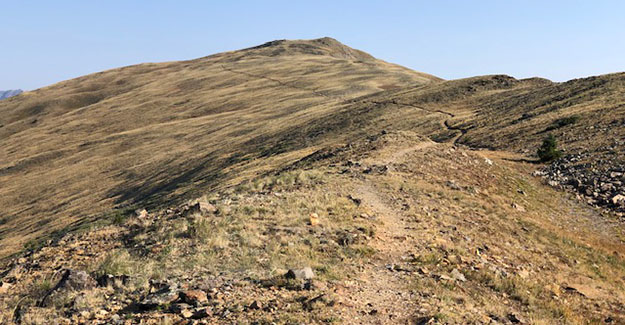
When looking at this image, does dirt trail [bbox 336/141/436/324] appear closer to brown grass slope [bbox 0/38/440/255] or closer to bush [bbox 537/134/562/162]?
bush [bbox 537/134/562/162]

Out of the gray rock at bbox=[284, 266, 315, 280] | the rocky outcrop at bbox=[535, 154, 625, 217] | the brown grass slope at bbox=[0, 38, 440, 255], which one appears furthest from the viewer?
the brown grass slope at bbox=[0, 38, 440, 255]

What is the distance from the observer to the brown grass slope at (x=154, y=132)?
47.8 meters

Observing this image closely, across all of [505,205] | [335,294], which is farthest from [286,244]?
[505,205]

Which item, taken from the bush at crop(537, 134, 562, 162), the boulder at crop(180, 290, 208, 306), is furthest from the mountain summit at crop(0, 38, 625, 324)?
the bush at crop(537, 134, 562, 162)

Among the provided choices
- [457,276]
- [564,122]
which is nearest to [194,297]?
[457,276]

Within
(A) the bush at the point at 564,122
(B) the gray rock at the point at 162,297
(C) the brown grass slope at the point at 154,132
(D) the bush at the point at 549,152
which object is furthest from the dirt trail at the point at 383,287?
(A) the bush at the point at 564,122

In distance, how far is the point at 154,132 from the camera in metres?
80.1

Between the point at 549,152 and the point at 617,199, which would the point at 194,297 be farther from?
the point at 549,152

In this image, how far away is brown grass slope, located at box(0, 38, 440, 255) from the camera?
157 ft

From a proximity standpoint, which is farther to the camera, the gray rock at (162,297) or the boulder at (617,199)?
the boulder at (617,199)

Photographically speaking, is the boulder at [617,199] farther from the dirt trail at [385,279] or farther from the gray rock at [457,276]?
the gray rock at [457,276]

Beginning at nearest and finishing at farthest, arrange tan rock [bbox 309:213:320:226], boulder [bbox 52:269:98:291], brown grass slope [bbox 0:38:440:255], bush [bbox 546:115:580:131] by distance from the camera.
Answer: boulder [bbox 52:269:98:291], tan rock [bbox 309:213:320:226], bush [bbox 546:115:580:131], brown grass slope [bbox 0:38:440:255]

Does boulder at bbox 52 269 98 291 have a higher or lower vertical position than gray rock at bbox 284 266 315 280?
lower

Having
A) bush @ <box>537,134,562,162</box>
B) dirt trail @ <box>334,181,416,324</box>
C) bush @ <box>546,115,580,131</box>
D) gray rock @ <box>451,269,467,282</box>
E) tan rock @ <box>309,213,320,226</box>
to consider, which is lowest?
gray rock @ <box>451,269,467,282</box>
